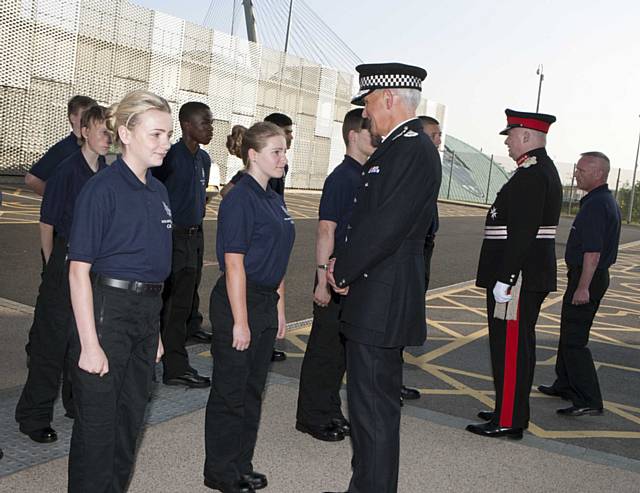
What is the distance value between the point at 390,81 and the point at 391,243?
2.44 feet

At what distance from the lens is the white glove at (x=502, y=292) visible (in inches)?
202

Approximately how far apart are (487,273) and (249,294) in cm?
194

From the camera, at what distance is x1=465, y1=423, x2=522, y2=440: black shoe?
5.28 m

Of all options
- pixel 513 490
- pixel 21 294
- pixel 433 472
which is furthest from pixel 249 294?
pixel 21 294

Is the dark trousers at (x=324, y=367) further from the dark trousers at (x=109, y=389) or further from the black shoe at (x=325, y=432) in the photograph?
the dark trousers at (x=109, y=389)

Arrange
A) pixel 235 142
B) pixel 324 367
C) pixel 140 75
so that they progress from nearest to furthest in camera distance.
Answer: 1. pixel 324 367
2. pixel 235 142
3. pixel 140 75

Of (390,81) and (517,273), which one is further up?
(390,81)

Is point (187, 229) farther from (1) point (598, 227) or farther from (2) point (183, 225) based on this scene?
(1) point (598, 227)

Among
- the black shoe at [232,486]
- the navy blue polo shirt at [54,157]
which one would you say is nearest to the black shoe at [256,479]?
the black shoe at [232,486]

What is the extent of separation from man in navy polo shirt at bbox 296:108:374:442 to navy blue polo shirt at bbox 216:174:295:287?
786 millimetres

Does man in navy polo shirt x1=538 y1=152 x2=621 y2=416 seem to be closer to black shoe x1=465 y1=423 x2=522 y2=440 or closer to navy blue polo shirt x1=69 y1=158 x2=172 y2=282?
black shoe x1=465 y1=423 x2=522 y2=440

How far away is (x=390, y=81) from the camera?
3705mm

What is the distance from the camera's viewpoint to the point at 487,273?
17.4ft

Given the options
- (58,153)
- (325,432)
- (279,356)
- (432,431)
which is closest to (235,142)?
(58,153)
